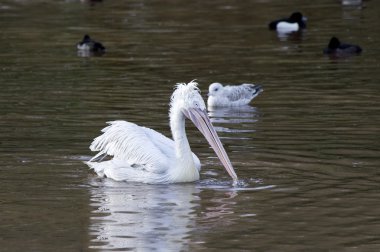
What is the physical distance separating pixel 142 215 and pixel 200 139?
3808 millimetres

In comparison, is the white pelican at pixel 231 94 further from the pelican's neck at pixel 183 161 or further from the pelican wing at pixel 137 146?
the pelican's neck at pixel 183 161

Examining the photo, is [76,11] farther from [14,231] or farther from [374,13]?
[14,231]

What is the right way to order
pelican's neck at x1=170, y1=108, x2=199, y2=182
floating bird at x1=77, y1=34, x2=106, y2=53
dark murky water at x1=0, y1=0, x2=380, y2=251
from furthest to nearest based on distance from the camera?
floating bird at x1=77, y1=34, x2=106, y2=53
pelican's neck at x1=170, y1=108, x2=199, y2=182
dark murky water at x1=0, y1=0, x2=380, y2=251

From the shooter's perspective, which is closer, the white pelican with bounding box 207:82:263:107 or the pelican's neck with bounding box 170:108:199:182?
the pelican's neck with bounding box 170:108:199:182

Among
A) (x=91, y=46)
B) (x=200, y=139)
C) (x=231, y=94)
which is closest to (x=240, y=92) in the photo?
(x=231, y=94)

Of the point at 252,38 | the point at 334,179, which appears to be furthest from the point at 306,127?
the point at 252,38

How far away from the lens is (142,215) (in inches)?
383

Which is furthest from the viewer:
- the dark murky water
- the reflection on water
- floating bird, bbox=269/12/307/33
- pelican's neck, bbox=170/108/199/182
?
floating bird, bbox=269/12/307/33

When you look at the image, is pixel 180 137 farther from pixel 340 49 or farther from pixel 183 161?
pixel 340 49

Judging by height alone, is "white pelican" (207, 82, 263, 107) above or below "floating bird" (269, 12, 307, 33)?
below

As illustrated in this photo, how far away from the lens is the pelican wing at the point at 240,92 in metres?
16.7

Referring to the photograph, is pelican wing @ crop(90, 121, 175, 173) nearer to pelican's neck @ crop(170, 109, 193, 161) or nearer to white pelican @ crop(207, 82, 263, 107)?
pelican's neck @ crop(170, 109, 193, 161)

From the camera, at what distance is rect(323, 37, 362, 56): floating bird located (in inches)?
848

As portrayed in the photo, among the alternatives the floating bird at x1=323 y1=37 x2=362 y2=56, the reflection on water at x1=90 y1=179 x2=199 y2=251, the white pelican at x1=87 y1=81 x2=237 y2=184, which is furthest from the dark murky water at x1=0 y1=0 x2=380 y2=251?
the floating bird at x1=323 y1=37 x2=362 y2=56
